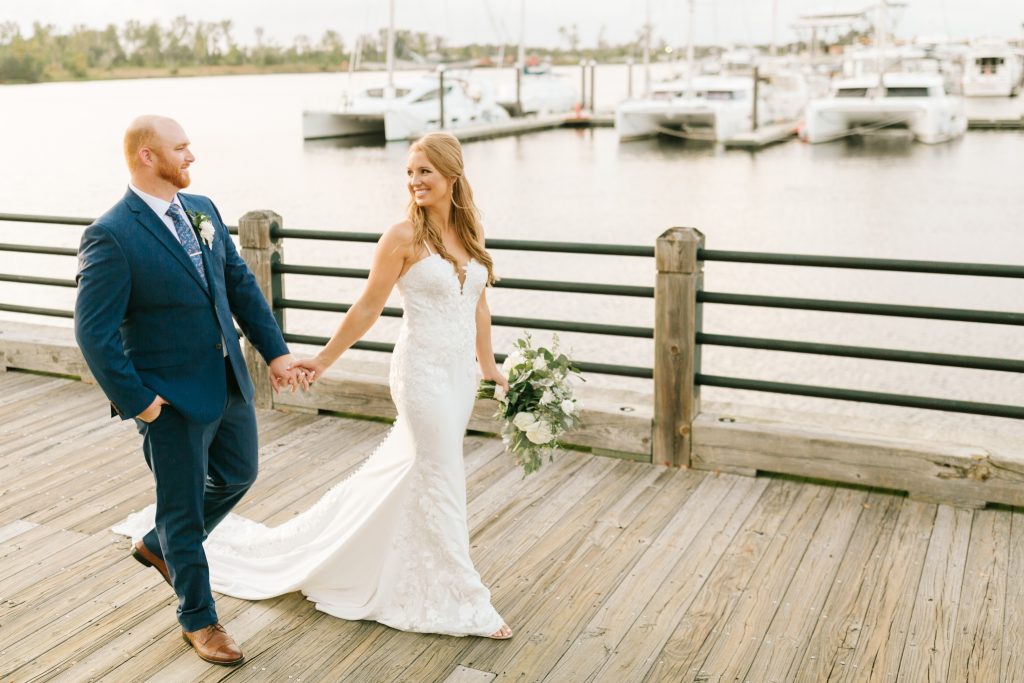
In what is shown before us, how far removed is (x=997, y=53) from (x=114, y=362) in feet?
304

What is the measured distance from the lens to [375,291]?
4.32 meters

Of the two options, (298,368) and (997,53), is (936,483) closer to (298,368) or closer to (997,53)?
(298,368)

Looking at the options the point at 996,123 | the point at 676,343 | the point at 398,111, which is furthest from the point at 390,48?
the point at 676,343

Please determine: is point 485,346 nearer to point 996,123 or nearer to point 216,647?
point 216,647

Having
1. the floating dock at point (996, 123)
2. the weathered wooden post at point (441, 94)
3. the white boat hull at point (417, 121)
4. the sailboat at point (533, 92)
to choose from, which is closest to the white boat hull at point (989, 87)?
the floating dock at point (996, 123)

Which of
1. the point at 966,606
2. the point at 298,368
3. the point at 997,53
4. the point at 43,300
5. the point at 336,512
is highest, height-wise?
the point at 997,53

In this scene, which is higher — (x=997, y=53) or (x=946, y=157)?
(x=997, y=53)

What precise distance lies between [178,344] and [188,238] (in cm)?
38

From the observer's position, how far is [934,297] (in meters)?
23.8

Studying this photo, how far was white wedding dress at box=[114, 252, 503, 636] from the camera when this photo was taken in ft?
14.4

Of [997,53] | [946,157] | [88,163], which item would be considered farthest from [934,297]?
[997,53]

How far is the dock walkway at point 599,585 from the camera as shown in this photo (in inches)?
167

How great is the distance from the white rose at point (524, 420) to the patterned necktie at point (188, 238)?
4.84ft

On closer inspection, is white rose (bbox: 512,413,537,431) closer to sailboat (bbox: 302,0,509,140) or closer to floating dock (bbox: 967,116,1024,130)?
sailboat (bbox: 302,0,509,140)
